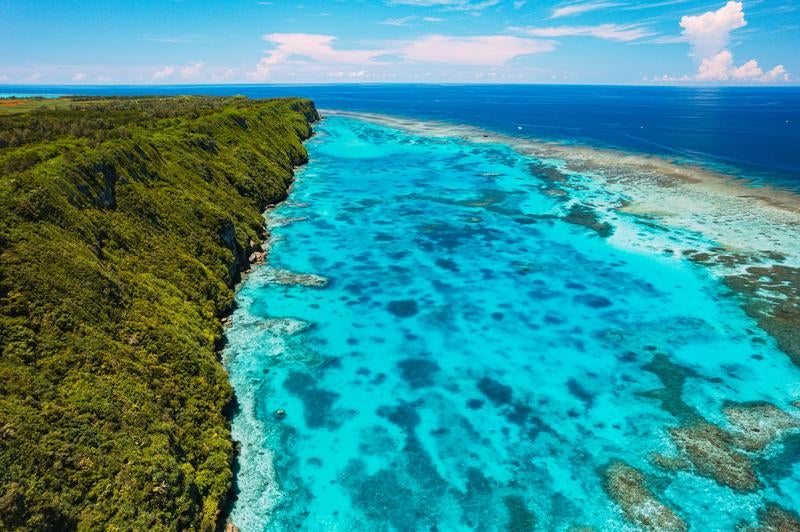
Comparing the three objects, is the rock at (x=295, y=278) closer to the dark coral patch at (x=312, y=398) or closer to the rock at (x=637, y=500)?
the dark coral patch at (x=312, y=398)

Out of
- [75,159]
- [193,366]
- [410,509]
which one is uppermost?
[75,159]

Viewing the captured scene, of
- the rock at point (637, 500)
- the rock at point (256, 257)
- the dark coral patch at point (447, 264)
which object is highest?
the rock at point (256, 257)

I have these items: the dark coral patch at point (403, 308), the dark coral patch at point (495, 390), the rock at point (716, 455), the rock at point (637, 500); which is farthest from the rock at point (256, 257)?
the rock at point (716, 455)

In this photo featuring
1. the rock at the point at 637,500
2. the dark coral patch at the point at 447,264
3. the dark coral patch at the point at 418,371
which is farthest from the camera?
the dark coral patch at the point at 447,264

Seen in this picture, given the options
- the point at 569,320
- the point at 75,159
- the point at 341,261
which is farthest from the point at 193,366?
the point at 569,320

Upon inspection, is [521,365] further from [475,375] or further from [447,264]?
[447,264]

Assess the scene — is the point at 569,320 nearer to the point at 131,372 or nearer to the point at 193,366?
the point at 193,366
